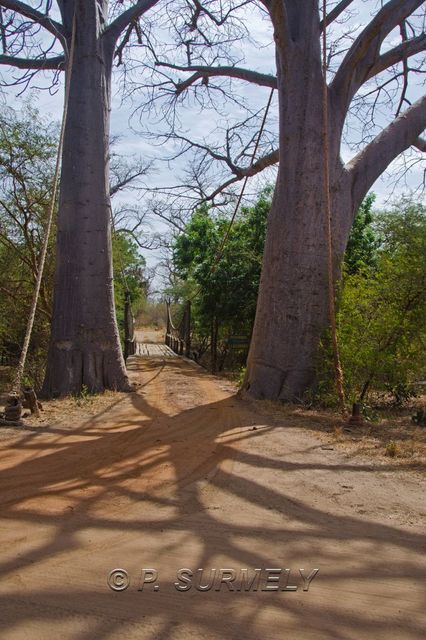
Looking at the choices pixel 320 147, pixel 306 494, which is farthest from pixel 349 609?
pixel 320 147

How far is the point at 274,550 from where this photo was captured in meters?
2.60

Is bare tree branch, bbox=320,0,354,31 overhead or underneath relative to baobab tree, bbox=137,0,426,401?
overhead

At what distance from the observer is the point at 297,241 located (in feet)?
23.6

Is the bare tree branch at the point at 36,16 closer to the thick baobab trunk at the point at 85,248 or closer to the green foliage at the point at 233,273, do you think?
Answer: the thick baobab trunk at the point at 85,248

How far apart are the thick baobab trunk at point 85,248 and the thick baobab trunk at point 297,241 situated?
2125 mm

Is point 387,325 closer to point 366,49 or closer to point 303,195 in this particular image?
point 303,195

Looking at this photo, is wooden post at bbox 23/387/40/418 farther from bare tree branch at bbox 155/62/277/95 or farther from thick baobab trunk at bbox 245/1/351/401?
bare tree branch at bbox 155/62/277/95

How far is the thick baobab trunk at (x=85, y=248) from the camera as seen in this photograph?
7648 millimetres

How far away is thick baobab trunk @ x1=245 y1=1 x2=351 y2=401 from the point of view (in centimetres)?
712

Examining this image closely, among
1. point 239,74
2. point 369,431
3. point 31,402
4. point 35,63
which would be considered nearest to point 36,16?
point 35,63

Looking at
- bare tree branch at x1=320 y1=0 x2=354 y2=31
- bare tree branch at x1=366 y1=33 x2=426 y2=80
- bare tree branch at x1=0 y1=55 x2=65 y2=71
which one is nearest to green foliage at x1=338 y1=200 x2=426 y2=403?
bare tree branch at x1=366 y1=33 x2=426 y2=80

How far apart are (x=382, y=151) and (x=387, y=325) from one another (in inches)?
109

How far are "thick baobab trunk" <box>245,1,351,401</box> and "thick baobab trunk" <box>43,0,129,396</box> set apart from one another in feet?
6.97

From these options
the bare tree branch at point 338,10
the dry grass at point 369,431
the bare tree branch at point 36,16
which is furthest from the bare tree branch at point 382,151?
the bare tree branch at point 36,16
